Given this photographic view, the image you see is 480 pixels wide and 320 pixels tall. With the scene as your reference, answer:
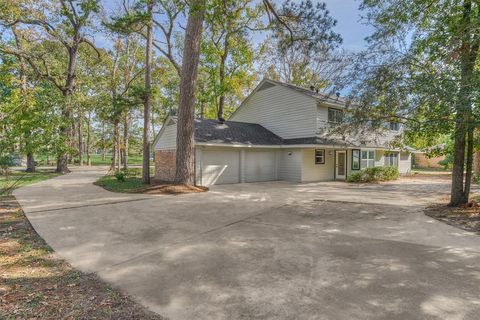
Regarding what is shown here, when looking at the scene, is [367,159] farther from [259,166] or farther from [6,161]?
[6,161]

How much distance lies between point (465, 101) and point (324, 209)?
4.44 m

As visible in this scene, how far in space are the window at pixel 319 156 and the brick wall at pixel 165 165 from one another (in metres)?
8.98

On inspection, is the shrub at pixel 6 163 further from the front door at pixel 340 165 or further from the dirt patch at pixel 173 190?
the front door at pixel 340 165

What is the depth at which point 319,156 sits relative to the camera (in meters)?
17.2

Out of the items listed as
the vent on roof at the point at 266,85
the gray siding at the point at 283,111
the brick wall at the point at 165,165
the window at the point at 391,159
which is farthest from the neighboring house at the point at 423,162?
the brick wall at the point at 165,165

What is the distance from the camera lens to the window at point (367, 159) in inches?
735

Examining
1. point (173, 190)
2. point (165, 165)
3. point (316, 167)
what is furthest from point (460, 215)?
point (165, 165)

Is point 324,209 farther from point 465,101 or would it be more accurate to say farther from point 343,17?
point 343,17

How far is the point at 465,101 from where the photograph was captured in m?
5.68

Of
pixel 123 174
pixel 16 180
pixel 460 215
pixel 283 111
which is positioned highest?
pixel 283 111

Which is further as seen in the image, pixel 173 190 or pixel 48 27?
pixel 48 27

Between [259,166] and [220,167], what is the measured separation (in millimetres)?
2889

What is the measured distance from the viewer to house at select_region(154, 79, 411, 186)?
586 inches

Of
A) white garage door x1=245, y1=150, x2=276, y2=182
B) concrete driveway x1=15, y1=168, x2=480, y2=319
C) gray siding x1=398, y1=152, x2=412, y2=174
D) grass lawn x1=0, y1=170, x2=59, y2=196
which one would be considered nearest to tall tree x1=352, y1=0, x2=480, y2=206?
concrete driveway x1=15, y1=168, x2=480, y2=319
